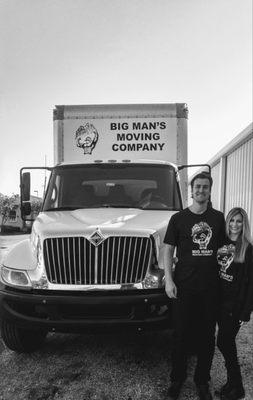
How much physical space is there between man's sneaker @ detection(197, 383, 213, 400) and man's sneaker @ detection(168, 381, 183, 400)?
17 cm

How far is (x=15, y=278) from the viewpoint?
159 inches

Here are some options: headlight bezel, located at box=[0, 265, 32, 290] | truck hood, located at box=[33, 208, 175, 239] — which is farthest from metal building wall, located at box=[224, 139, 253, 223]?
headlight bezel, located at box=[0, 265, 32, 290]

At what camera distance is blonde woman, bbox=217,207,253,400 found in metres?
3.39

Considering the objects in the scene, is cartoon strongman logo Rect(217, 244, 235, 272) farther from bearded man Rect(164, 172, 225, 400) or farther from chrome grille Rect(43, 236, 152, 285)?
chrome grille Rect(43, 236, 152, 285)

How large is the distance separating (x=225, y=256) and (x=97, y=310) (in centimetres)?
125

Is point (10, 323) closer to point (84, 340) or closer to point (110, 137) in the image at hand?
point (84, 340)

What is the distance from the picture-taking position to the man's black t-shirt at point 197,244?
340 cm

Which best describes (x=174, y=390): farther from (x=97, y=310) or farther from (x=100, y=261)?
(x=100, y=261)

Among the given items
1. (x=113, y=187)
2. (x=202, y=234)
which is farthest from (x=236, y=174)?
(x=202, y=234)

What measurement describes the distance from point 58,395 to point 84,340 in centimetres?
146

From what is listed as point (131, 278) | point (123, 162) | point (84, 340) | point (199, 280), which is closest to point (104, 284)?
point (131, 278)

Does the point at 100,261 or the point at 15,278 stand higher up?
the point at 100,261

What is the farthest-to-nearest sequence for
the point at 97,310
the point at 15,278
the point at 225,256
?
the point at 15,278 → the point at 97,310 → the point at 225,256

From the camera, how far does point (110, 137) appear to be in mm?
6637
